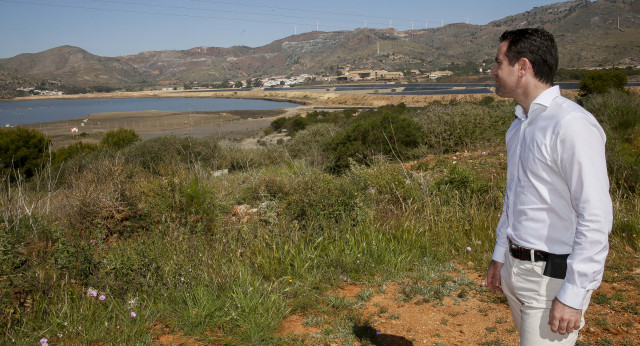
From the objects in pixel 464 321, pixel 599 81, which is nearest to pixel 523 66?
pixel 464 321

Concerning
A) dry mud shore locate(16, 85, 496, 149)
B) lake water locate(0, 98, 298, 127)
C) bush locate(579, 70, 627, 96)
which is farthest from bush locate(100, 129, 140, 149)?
lake water locate(0, 98, 298, 127)

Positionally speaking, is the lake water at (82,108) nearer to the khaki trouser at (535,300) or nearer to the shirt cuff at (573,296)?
the khaki trouser at (535,300)

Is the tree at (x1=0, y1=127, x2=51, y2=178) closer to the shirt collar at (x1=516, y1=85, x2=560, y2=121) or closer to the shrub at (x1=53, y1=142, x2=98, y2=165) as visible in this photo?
the shrub at (x1=53, y1=142, x2=98, y2=165)

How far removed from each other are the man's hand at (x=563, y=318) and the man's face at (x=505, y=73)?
2.65ft

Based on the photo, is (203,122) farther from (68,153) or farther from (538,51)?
(538,51)

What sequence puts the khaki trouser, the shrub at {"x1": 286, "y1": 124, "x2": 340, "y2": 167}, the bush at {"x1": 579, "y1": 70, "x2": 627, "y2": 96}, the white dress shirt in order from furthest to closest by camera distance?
the bush at {"x1": 579, "y1": 70, "x2": 627, "y2": 96} < the shrub at {"x1": 286, "y1": 124, "x2": 340, "y2": 167} < the khaki trouser < the white dress shirt

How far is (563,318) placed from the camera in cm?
154

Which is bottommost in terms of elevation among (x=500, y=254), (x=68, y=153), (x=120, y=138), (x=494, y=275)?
(x=68, y=153)

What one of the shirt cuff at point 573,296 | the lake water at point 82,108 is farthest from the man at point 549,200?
the lake water at point 82,108

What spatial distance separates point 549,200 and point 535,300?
0.37 meters

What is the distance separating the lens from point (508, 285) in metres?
1.80

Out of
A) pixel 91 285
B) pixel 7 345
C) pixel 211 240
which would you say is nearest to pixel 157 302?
pixel 91 285

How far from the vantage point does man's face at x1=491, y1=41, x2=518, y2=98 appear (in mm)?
1790

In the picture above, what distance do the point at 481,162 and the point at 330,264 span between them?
5436 millimetres
